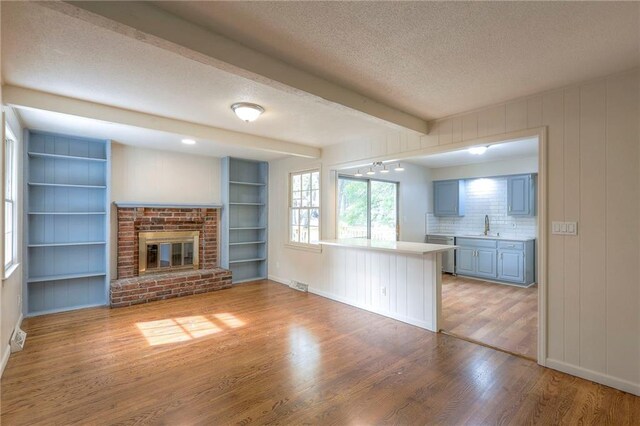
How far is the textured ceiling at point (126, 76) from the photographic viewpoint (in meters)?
1.86

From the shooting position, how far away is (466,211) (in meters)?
7.10

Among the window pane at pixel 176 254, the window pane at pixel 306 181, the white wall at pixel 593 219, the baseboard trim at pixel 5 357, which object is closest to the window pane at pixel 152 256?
the window pane at pixel 176 254

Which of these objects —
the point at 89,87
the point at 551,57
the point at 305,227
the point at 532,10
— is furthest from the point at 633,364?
the point at 89,87

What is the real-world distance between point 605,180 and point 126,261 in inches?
231

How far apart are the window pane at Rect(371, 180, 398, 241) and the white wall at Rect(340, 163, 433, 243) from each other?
145mm

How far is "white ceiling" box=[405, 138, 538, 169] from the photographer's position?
16.5 ft

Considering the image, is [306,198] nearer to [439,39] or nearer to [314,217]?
[314,217]

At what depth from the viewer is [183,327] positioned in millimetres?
3689

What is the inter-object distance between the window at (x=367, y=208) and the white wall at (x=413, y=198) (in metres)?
0.14

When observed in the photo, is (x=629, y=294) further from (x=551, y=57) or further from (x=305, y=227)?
(x=305, y=227)

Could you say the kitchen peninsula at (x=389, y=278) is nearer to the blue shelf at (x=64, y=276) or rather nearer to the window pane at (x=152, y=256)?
the window pane at (x=152, y=256)

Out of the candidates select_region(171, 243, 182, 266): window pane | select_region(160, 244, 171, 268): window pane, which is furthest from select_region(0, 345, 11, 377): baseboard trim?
select_region(171, 243, 182, 266): window pane

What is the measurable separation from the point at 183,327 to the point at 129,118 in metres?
2.38

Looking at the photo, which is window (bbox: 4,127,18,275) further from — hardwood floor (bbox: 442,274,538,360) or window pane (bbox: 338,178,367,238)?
hardwood floor (bbox: 442,274,538,360)
